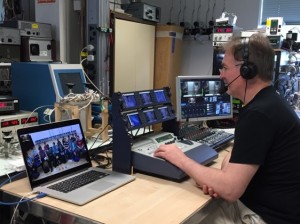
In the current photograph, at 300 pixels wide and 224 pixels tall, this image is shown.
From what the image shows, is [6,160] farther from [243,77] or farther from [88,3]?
[88,3]

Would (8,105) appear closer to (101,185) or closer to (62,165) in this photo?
(62,165)

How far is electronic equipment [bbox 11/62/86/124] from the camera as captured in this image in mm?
1989

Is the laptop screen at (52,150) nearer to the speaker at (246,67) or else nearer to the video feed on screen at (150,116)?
the video feed on screen at (150,116)

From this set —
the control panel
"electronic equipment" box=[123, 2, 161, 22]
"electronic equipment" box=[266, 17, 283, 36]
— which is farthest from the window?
the control panel

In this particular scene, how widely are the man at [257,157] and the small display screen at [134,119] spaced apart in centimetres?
21

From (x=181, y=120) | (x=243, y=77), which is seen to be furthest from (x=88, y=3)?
(x=243, y=77)

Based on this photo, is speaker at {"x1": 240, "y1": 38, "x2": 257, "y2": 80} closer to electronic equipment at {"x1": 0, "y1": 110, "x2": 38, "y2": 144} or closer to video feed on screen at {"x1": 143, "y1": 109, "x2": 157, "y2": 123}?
video feed on screen at {"x1": 143, "y1": 109, "x2": 157, "y2": 123}

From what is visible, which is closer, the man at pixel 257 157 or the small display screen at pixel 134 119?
the man at pixel 257 157

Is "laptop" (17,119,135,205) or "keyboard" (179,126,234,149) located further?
"keyboard" (179,126,234,149)

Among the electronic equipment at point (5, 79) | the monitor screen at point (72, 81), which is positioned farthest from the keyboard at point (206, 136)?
the electronic equipment at point (5, 79)

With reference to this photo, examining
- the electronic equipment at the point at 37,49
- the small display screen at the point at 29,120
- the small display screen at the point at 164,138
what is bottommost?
the small display screen at the point at 164,138

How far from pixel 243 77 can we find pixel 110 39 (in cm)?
232

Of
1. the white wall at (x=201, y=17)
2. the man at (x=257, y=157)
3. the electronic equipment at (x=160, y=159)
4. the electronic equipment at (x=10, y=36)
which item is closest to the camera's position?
the man at (x=257, y=157)

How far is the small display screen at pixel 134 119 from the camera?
151 centimetres
